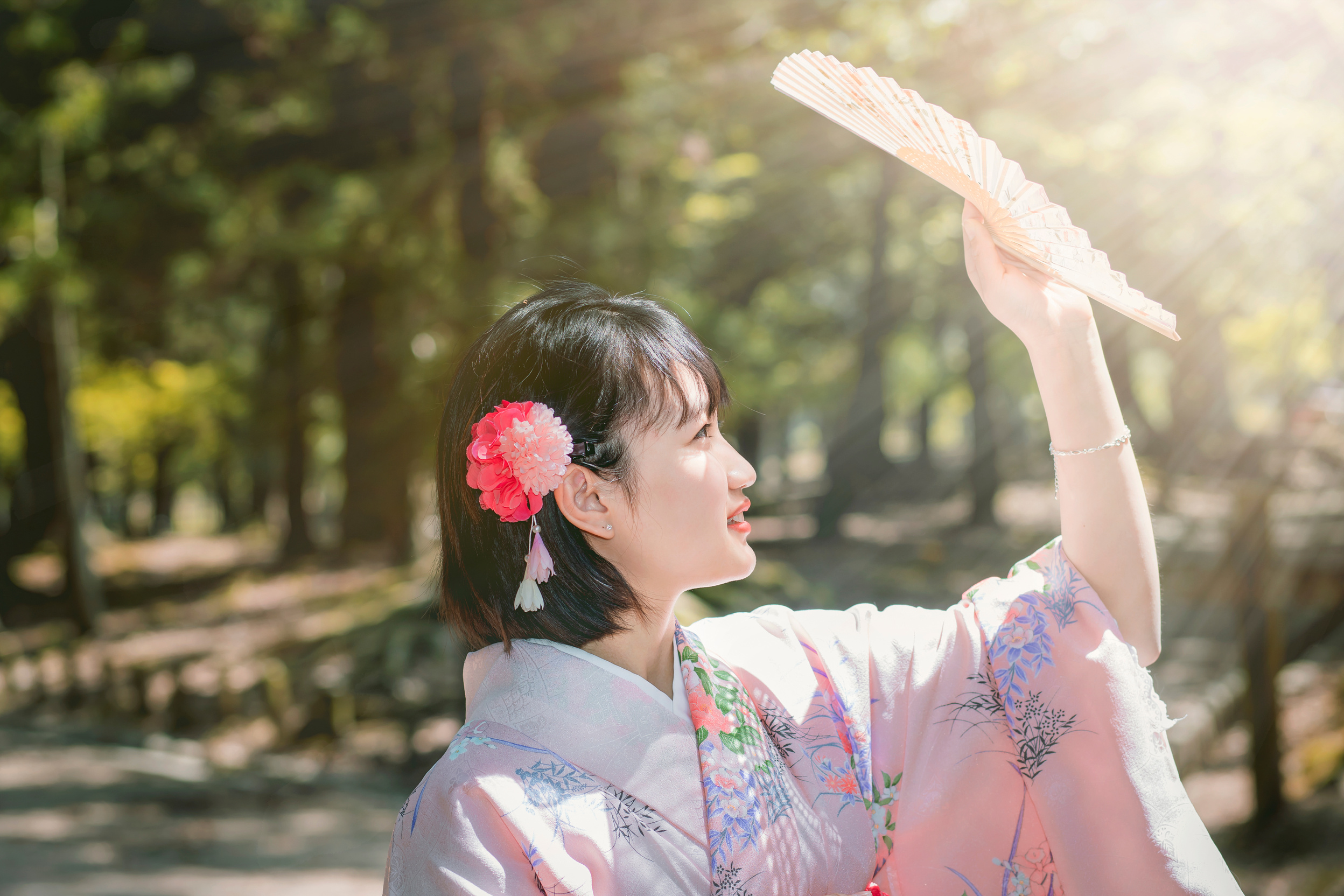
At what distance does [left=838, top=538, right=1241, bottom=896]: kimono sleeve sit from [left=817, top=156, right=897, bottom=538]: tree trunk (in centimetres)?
1155

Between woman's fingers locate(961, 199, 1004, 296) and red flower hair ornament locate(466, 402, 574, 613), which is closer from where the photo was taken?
red flower hair ornament locate(466, 402, 574, 613)

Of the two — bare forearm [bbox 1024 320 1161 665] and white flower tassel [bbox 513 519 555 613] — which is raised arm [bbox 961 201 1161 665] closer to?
bare forearm [bbox 1024 320 1161 665]

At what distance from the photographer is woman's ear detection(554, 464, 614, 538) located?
1.50 meters

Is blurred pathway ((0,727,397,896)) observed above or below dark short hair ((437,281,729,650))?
below

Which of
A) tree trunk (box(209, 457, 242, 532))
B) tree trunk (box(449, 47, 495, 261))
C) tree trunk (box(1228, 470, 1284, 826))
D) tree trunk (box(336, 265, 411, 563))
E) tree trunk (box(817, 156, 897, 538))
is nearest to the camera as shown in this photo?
tree trunk (box(1228, 470, 1284, 826))

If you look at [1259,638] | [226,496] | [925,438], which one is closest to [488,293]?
[1259,638]

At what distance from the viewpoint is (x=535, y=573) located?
1.49m

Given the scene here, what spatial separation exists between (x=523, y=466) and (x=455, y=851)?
0.53 metres

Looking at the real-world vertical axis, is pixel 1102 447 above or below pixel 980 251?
below

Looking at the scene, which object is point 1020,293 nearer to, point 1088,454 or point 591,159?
point 1088,454

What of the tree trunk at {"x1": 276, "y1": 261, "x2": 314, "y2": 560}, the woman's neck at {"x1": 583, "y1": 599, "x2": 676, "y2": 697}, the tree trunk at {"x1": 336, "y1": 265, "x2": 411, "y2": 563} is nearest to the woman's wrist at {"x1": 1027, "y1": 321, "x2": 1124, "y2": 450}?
the woman's neck at {"x1": 583, "y1": 599, "x2": 676, "y2": 697}

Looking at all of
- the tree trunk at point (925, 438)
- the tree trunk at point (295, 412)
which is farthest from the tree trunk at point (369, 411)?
the tree trunk at point (925, 438)

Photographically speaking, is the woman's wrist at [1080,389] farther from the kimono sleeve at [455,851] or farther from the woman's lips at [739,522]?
the kimono sleeve at [455,851]

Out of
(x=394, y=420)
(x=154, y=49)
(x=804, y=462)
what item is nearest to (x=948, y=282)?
(x=394, y=420)
